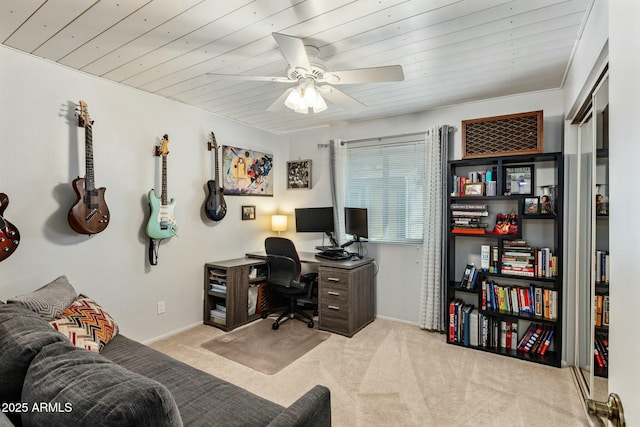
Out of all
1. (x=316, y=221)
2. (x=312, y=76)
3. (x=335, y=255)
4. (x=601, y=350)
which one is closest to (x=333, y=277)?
(x=335, y=255)

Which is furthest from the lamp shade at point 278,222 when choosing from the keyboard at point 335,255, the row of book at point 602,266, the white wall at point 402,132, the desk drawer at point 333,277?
the row of book at point 602,266

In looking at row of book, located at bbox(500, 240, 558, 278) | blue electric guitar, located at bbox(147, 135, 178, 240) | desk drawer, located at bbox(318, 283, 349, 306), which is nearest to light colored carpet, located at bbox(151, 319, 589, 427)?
desk drawer, located at bbox(318, 283, 349, 306)

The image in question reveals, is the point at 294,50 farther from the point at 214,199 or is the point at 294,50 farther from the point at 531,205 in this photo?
the point at 531,205

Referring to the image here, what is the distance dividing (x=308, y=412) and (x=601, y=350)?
1720 mm

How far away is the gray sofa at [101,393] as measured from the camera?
829mm

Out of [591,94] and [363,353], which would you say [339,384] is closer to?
[363,353]

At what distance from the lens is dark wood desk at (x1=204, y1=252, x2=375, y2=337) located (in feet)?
11.2

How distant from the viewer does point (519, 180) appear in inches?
118

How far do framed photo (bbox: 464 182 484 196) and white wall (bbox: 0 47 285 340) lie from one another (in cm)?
262

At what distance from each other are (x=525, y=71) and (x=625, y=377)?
8.77 feet

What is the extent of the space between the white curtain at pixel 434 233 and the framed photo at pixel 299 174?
5.29 feet

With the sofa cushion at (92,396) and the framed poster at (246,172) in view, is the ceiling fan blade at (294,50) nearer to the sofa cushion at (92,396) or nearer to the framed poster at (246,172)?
the sofa cushion at (92,396)

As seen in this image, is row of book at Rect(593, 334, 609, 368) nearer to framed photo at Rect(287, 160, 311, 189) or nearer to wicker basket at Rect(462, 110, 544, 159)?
wicker basket at Rect(462, 110, 544, 159)

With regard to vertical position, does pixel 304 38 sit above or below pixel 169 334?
above
